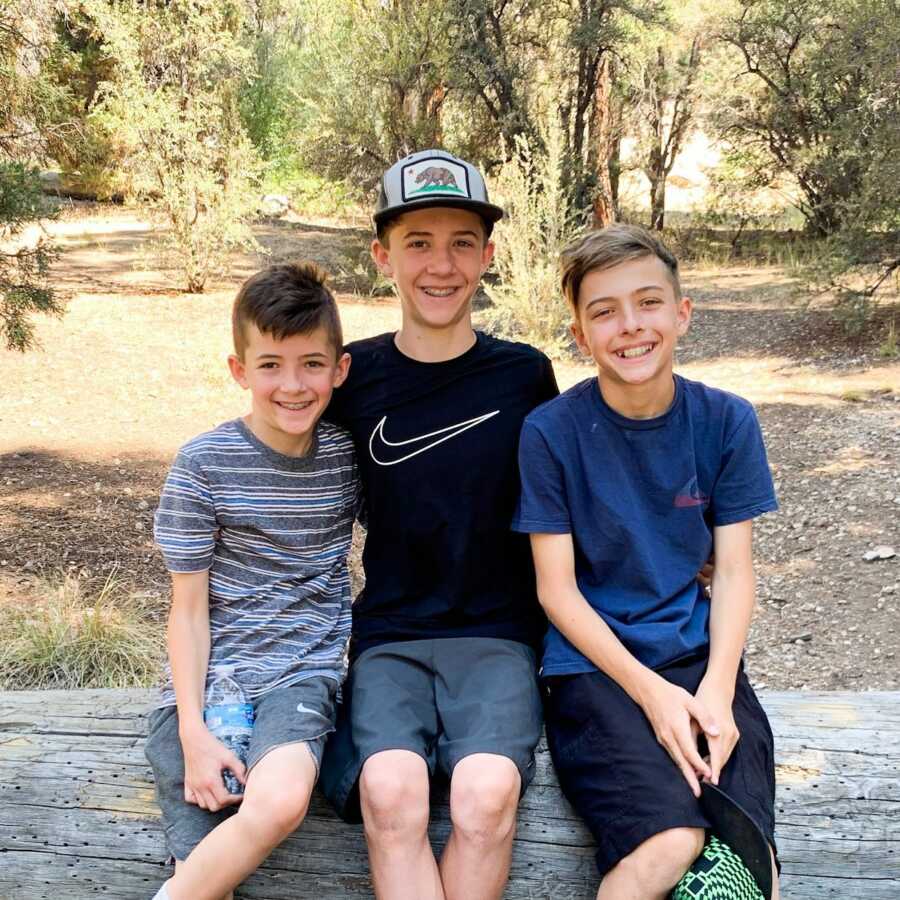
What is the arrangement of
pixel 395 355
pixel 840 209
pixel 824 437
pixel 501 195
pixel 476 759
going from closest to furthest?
pixel 476 759, pixel 395 355, pixel 824 437, pixel 840 209, pixel 501 195

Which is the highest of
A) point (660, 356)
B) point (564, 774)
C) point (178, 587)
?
point (660, 356)

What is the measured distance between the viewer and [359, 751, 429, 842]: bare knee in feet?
6.28

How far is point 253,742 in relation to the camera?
2025 millimetres

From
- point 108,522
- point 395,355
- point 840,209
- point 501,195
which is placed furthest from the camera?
point 501,195

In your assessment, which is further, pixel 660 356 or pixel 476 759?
pixel 660 356

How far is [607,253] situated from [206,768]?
1.33m

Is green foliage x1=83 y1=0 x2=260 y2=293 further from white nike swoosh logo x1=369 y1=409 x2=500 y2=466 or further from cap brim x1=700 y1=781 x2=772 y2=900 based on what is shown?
cap brim x1=700 y1=781 x2=772 y2=900

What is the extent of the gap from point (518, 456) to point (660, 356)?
37cm

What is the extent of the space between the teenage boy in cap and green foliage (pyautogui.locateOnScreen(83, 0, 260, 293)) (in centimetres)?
912

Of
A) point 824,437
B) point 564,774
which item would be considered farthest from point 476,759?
point 824,437

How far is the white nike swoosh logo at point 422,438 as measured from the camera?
2.34m

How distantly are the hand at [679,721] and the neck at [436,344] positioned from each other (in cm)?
88

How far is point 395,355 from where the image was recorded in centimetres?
245

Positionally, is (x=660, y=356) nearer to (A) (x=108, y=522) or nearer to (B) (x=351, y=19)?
(A) (x=108, y=522)
